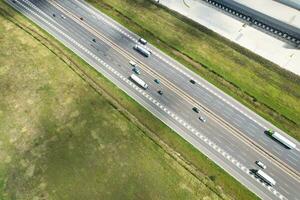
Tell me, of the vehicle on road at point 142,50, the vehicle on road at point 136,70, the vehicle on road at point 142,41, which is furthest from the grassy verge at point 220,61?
the vehicle on road at point 136,70

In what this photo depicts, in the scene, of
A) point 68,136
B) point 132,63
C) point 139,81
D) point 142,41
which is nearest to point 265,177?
point 139,81

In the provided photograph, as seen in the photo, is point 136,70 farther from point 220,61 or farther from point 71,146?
point 71,146

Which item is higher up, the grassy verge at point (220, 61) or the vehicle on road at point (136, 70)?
the grassy verge at point (220, 61)

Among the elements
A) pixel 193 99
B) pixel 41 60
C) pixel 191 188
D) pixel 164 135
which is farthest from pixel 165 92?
pixel 41 60

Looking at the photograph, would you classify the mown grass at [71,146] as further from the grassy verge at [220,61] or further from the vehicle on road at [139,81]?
the grassy verge at [220,61]

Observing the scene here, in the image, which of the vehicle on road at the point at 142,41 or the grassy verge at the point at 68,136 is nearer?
the grassy verge at the point at 68,136

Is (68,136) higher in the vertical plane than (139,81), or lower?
lower
